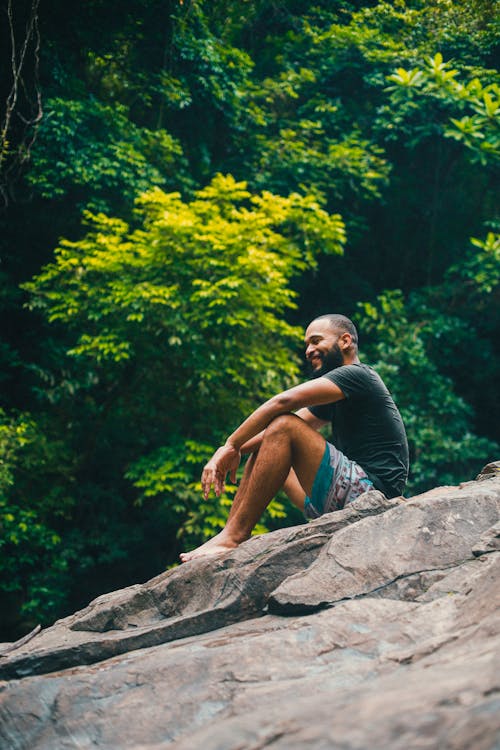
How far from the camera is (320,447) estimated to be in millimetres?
3570

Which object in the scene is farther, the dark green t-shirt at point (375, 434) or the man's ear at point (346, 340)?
the man's ear at point (346, 340)

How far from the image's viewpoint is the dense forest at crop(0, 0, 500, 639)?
8.89 m

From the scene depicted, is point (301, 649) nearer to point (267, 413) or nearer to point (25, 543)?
point (267, 413)

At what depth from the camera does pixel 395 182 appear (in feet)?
42.0

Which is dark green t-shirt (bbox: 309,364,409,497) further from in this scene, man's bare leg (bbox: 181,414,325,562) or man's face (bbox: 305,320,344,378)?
man's bare leg (bbox: 181,414,325,562)

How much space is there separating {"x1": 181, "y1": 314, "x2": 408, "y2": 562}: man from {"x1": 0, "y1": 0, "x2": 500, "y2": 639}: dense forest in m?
4.56

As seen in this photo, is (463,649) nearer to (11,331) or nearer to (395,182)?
(11,331)

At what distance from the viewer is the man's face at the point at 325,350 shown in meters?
3.93

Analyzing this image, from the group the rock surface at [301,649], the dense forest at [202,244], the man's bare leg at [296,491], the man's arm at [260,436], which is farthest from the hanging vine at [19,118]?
the rock surface at [301,649]

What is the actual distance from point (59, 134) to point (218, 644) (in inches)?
336

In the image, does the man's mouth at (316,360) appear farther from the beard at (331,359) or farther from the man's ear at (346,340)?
the man's ear at (346,340)

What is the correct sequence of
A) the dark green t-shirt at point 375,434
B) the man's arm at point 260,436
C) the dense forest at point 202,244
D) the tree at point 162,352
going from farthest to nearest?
1. the dense forest at point 202,244
2. the tree at point 162,352
3. the man's arm at point 260,436
4. the dark green t-shirt at point 375,434

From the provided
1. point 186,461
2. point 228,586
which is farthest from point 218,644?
point 186,461

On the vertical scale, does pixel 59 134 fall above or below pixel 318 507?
above
